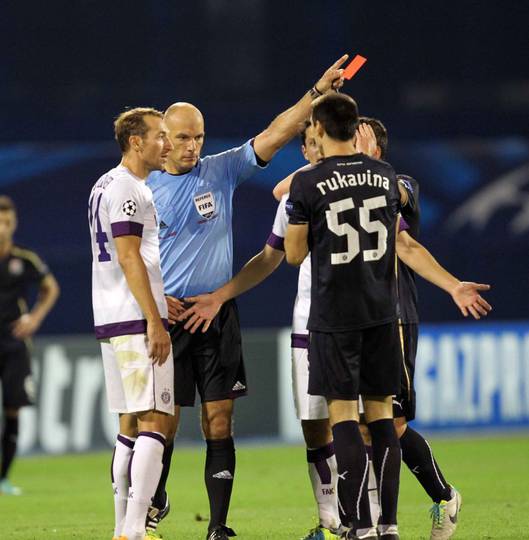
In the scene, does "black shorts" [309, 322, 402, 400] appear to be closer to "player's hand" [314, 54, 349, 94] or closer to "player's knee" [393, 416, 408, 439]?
"player's knee" [393, 416, 408, 439]

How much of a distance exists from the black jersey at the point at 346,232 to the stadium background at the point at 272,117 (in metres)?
7.97

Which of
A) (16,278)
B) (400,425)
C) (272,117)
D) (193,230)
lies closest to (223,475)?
(400,425)

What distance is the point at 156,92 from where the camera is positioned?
1845 cm

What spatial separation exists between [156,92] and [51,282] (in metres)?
7.56

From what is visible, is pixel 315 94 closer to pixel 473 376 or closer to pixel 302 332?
pixel 302 332

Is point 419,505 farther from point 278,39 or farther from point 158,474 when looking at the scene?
point 278,39

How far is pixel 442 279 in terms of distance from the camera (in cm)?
600

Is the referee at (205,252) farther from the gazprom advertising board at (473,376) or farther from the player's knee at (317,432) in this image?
the gazprom advertising board at (473,376)

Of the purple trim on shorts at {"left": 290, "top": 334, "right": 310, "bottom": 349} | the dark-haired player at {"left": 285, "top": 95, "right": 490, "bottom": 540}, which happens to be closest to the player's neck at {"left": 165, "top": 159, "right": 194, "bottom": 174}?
the purple trim on shorts at {"left": 290, "top": 334, "right": 310, "bottom": 349}

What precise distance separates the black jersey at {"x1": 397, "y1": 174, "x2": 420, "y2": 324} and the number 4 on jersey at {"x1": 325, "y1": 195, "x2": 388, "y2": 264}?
82cm

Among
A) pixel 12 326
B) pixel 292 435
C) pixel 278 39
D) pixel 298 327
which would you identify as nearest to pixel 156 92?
pixel 278 39

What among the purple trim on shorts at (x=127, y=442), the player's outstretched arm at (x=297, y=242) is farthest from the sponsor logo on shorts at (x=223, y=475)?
the player's outstretched arm at (x=297, y=242)

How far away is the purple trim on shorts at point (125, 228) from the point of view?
19.1ft

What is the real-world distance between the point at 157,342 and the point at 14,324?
539 centimetres
